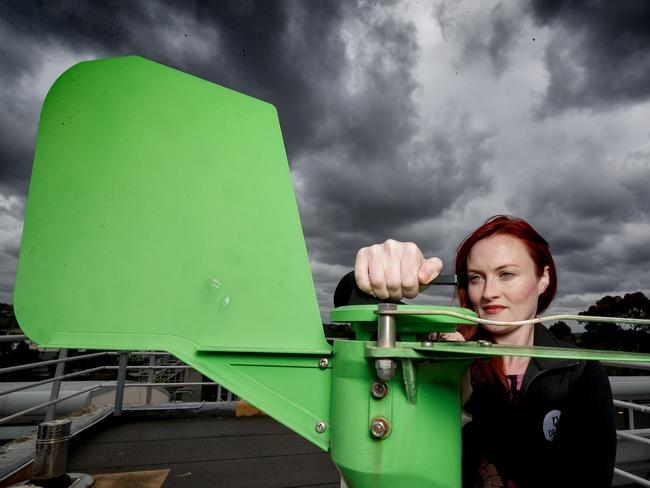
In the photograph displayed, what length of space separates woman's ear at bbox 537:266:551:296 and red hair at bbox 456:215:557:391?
0.01 meters

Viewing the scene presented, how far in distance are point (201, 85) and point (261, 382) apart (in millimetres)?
640

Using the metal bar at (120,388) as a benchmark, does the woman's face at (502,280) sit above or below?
above

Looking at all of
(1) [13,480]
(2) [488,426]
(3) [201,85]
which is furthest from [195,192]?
(1) [13,480]

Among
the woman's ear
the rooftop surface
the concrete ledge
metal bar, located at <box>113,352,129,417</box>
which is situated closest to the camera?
the woman's ear

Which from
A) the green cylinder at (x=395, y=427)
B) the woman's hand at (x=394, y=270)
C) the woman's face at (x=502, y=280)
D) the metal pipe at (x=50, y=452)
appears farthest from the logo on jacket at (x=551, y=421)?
the metal pipe at (x=50, y=452)

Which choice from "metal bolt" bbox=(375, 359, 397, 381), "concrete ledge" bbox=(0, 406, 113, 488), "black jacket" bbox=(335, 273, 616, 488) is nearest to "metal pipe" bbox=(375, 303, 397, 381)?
"metal bolt" bbox=(375, 359, 397, 381)

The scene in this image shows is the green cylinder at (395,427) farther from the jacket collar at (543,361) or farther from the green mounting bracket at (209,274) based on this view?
the jacket collar at (543,361)

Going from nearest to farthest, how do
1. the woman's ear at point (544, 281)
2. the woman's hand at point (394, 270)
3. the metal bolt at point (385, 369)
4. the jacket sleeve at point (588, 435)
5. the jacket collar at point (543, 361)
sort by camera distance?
the metal bolt at point (385, 369)
the woman's hand at point (394, 270)
the jacket sleeve at point (588, 435)
the jacket collar at point (543, 361)
the woman's ear at point (544, 281)

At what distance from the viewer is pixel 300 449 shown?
11.8 feet

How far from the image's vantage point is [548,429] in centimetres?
135

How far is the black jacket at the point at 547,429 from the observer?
1.24m

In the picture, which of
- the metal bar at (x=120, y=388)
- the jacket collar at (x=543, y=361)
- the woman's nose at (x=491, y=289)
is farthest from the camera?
the metal bar at (x=120, y=388)

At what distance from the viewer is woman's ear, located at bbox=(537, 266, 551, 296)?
1.75 meters

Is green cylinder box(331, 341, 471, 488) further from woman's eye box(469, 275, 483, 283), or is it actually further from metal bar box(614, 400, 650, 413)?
metal bar box(614, 400, 650, 413)
